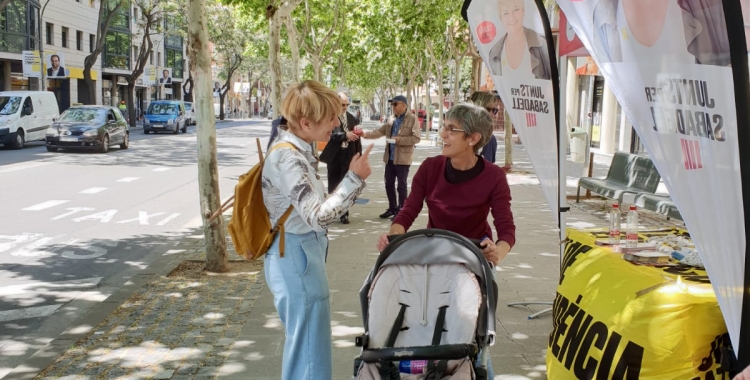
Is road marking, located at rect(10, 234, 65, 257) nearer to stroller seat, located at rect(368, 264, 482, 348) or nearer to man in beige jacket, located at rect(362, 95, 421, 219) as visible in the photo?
man in beige jacket, located at rect(362, 95, 421, 219)

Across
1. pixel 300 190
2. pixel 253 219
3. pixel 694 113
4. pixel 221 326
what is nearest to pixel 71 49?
pixel 221 326

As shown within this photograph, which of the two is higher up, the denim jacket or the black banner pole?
the black banner pole

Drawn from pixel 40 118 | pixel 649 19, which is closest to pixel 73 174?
pixel 40 118

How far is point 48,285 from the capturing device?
788 cm

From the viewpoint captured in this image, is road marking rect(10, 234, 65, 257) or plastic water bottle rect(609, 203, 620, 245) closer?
plastic water bottle rect(609, 203, 620, 245)

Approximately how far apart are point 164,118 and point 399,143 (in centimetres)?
3326

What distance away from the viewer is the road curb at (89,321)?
525 cm

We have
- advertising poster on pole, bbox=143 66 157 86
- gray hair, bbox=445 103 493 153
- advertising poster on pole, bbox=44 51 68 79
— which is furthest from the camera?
advertising poster on pole, bbox=143 66 157 86

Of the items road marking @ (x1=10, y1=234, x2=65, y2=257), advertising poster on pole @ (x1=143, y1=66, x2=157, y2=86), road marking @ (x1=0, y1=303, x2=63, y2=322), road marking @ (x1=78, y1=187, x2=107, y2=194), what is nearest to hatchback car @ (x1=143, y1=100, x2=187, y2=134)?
advertising poster on pole @ (x1=143, y1=66, x2=157, y2=86)

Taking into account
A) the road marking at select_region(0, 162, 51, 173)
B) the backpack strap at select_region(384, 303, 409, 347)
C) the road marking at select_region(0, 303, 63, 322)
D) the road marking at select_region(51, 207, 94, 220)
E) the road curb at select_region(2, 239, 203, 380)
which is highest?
the backpack strap at select_region(384, 303, 409, 347)

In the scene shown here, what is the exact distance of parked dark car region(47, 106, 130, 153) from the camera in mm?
25891

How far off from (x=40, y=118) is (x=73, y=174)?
1236cm

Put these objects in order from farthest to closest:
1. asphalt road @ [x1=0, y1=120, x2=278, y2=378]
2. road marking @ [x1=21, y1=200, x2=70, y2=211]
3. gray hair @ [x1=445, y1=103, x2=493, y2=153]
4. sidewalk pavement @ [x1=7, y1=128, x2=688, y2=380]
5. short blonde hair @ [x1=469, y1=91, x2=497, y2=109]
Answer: road marking @ [x1=21, y1=200, x2=70, y2=211] → short blonde hair @ [x1=469, y1=91, x2=497, y2=109] → asphalt road @ [x1=0, y1=120, x2=278, y2=378] → sidewalk pavement @ [x1=7, y1=128, x2=688, y2=380] → gray hair @ [x1=445, y1=103, x2=493, y2=153]

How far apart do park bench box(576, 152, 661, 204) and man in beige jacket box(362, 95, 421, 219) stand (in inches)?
128
